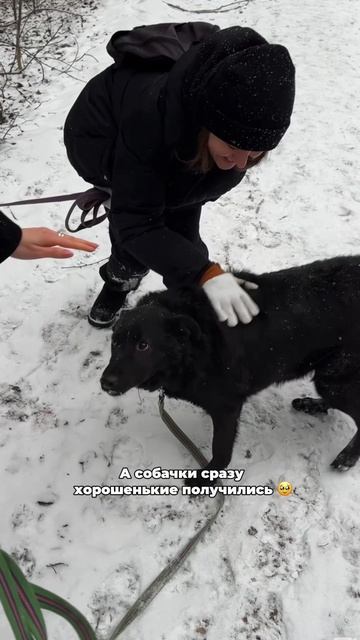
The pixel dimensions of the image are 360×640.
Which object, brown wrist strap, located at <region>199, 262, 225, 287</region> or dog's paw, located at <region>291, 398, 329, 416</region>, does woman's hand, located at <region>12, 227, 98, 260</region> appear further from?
dog's paw, located at <region>291, 398, 329, 416</region>

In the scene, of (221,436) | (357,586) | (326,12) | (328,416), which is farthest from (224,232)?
(326,12)

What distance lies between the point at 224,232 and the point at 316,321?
206cm

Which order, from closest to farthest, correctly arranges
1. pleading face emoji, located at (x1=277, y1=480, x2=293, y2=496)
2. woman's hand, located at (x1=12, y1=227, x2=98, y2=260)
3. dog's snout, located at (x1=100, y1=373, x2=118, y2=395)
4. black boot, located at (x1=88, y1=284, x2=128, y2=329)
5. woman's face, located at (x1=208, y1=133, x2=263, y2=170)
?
woman's hand, located at (x1=12, y1=227, x2=98, y2=260)
woman's face, located at (x1=208, y1=133, x2=263, y2=170)
dog's snout, located at (x1=100, y1=373, x2=118, y2=395)
pleading face emoji, located at (x1=277, y1=480, x2=293, y2=496)
black boot, located at (x1=88, y1=284, x2=128, y2=329)

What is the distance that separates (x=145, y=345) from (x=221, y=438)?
75 centimetres

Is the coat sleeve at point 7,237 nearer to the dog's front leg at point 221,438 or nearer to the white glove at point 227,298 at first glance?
the white glove at point 227,298

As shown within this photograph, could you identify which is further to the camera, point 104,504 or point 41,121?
point 41,121

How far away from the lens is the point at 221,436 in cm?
251

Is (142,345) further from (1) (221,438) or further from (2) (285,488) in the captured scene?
(2) (285,488)

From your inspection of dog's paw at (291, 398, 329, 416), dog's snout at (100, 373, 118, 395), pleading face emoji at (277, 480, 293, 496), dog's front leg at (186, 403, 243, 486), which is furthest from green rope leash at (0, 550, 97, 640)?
dog's paw at (291, 398, 329, 416)

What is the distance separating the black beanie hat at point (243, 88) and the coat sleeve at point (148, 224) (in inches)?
16.3

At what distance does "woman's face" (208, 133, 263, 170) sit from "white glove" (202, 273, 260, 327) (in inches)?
19.5

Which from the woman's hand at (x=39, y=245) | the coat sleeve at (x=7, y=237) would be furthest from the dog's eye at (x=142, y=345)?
the coat sleeve at (x=7, y=237)

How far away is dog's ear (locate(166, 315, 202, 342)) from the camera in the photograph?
217 cm

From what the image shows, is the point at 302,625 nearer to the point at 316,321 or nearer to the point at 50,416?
the point at 316,321
